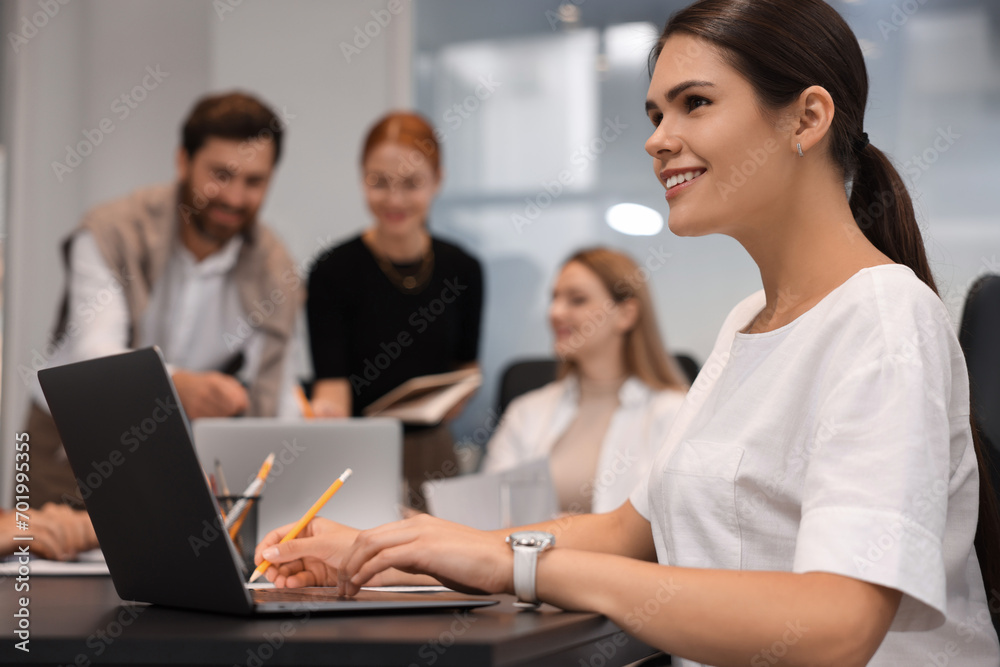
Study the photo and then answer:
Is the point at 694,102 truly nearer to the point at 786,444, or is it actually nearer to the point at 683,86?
the point at 683,86

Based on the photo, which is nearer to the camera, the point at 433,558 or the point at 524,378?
the point at 433,558

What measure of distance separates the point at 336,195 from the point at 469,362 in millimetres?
1171

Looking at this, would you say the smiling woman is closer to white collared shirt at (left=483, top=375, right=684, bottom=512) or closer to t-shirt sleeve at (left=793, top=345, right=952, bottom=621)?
t-shirt sleeve at (left=793, top=345, right=952, bottom=621)

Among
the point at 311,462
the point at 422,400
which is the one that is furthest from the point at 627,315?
the point at 311,462

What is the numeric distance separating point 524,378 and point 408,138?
85 cm

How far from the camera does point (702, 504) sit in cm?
100

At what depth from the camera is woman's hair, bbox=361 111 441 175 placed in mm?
2887

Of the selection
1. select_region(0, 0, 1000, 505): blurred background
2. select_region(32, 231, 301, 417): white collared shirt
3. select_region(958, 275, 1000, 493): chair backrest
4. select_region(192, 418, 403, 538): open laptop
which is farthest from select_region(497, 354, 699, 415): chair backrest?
select_region(958, 275, 1000, 493): chair backrest

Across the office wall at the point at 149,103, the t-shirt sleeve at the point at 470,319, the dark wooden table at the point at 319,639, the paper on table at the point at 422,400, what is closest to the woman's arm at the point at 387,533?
the dark wooden table at the point at 319,639

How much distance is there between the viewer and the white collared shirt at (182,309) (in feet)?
8.13

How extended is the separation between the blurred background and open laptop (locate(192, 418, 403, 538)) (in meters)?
2.15

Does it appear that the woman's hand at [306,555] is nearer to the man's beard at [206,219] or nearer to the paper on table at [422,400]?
the paper on table at [422,400]

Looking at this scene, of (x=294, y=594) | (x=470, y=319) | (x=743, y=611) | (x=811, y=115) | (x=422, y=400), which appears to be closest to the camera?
(x=743, y=611)

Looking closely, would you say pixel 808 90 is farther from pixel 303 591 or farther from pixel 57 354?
pixel 57 354
